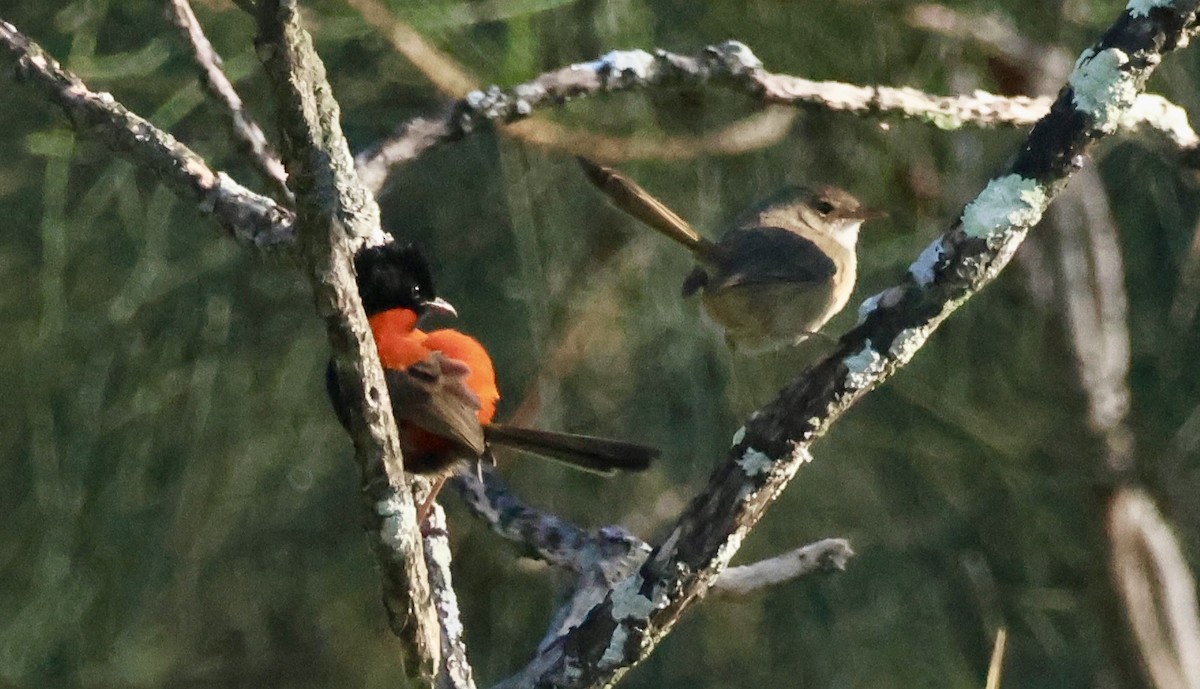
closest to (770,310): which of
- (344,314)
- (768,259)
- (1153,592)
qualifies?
(768,259)

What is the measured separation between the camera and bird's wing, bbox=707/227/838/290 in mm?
2262

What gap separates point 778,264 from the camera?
91.7 inches

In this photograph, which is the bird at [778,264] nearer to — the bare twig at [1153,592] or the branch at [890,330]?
the bare twig at [1153,592]

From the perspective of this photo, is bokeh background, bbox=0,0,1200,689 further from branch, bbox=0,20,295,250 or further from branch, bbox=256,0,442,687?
branch, bbox=256,0,442,687

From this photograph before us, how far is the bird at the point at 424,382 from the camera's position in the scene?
6.47ft

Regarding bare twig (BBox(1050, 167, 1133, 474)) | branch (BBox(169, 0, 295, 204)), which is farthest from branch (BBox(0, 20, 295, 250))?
bare twig (BBox(1050, 167, 1133, 474))

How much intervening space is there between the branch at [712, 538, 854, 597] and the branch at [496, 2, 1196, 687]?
335mm

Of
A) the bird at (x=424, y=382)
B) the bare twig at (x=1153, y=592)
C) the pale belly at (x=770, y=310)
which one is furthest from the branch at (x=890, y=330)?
the bare twig at (x=1153, y=592)

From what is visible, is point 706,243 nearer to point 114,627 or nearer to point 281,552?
point 281,552

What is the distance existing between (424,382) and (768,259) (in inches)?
23.6

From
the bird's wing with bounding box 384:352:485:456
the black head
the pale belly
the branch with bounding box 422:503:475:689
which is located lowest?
the branch with bounding box 422:503:475:689

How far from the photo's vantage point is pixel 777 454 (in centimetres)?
129

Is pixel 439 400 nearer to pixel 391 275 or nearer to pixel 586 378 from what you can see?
pixel 391 275

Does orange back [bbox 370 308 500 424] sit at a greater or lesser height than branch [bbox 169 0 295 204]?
lesser
